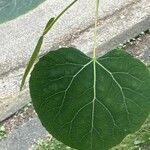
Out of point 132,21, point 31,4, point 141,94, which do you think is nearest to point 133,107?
point 141,94

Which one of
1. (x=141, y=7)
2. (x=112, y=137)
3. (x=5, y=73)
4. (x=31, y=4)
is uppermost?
(x=31, y=4)

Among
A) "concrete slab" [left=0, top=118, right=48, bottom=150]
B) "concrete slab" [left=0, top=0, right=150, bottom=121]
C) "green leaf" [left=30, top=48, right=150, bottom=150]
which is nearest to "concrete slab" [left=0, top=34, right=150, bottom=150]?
"concrete slab" [left=0, top=118, right=48, bottom=150]

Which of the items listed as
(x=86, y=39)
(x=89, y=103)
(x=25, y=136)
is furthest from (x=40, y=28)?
(x=89, y=103)

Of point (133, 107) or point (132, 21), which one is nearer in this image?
point (133, 107)

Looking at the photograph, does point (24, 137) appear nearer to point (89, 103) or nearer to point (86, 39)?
point (86, 39)

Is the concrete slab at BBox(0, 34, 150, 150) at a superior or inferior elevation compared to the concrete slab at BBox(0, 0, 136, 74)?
superior

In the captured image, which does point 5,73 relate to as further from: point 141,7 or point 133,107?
point 133,107

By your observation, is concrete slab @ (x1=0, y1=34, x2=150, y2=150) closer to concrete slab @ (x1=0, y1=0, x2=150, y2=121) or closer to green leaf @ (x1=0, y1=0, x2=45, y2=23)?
concrete slab @ (x1=0, y1=0, x2=150, y2=121)
